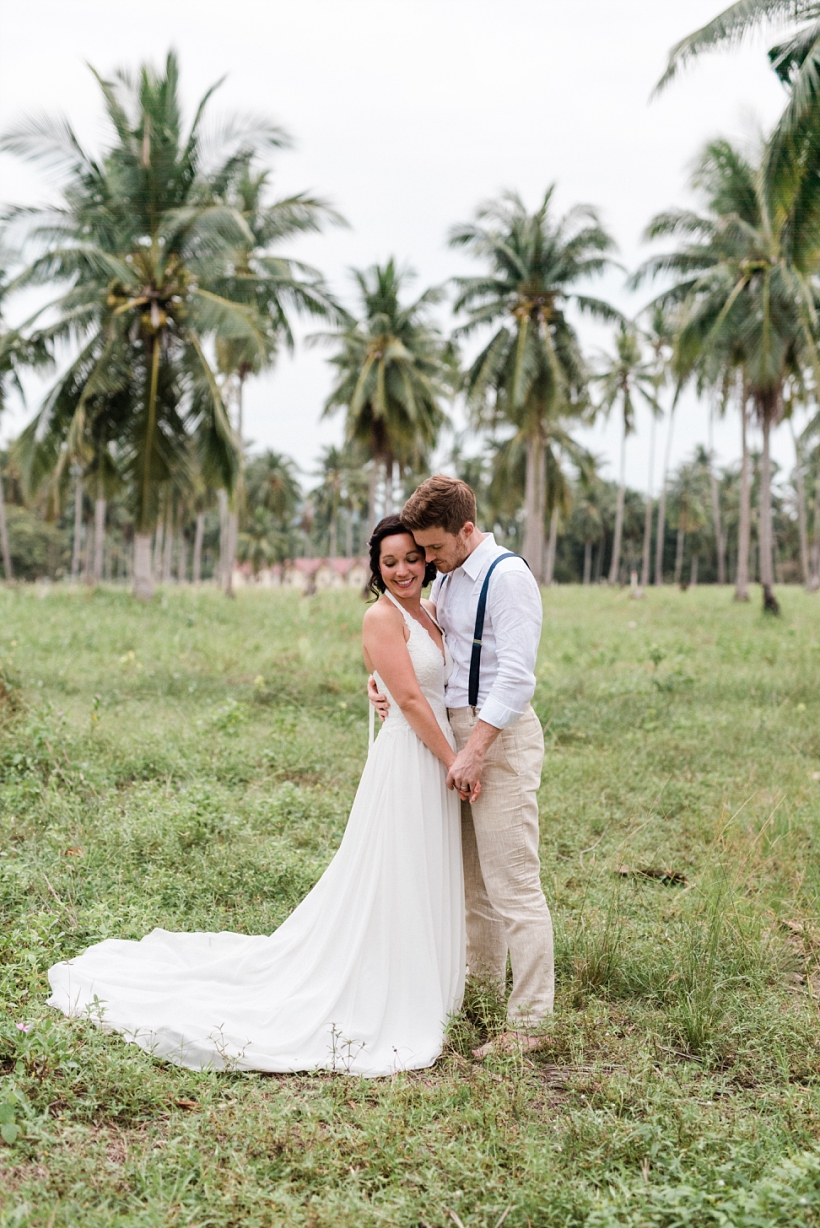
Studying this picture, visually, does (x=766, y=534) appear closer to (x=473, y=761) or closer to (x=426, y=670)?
(x=426, y=670)

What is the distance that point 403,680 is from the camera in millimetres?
3787

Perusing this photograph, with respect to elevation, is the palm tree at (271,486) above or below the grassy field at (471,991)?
above

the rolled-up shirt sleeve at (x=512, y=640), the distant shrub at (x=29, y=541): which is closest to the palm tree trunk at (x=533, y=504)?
the rolled-up shirt sleeve at (x=512, y=640)

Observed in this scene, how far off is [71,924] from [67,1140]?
168 centimetres

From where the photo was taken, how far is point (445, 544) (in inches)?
145

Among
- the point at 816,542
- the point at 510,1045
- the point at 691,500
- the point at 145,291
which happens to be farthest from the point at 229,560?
the point at 691,500

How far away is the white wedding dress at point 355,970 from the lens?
3.54 m

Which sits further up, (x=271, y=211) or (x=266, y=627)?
(x=271, y=211)

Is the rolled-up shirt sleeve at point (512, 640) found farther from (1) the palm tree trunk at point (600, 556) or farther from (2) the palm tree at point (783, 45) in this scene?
(1) the palm tree trunk at point (600, 556)

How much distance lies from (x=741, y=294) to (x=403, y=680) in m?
21.2

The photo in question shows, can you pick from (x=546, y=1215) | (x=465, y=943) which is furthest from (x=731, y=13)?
(x=546, y=1215)

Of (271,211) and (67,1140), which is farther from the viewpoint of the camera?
(271,211)

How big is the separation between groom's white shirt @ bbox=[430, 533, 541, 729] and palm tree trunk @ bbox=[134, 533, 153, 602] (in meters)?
16.7

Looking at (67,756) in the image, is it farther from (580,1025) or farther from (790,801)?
(790,801)
